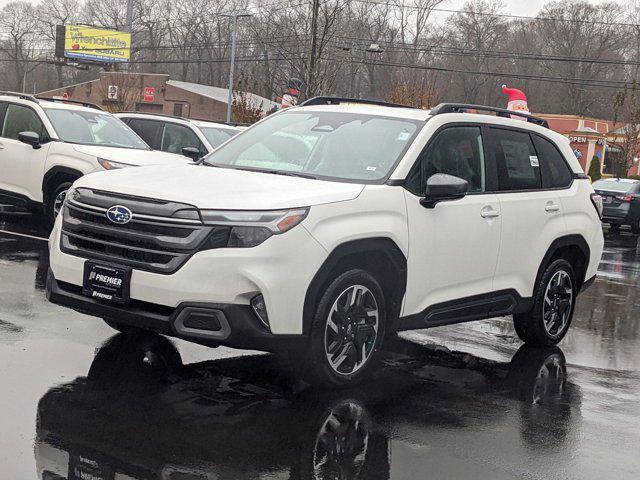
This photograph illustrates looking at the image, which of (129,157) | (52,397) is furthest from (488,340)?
(129,157)

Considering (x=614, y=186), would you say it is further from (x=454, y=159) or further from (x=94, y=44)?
(x=94, y=44)

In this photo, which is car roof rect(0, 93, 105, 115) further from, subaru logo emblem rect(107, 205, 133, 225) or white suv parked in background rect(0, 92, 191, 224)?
subaru logo emblem rect(107, 205, 133, 225)

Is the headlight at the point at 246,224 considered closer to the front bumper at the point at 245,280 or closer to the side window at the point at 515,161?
the front bumper at the point at 245,280

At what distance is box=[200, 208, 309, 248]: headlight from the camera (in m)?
5.50

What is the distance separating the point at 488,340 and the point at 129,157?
621cm

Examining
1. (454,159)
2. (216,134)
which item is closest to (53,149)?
(216,134)

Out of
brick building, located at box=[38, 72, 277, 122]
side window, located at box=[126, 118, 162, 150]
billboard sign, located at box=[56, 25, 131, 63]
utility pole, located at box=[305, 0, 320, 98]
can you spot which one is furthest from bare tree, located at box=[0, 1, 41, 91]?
side window, located at box=[126, 118, 162, 150]

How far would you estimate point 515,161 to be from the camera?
25.3ft

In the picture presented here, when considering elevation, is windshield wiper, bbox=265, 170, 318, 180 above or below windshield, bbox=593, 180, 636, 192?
above

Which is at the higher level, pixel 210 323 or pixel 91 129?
pixel 91 129

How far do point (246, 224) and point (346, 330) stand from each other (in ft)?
3.33

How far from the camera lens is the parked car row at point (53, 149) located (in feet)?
41.5

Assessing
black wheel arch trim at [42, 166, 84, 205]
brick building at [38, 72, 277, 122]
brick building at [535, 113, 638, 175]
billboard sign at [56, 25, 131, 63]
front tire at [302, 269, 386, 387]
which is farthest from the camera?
billboard sign at [56, 25, 131, 63]

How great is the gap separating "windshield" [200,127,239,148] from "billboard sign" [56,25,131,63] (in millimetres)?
71979
